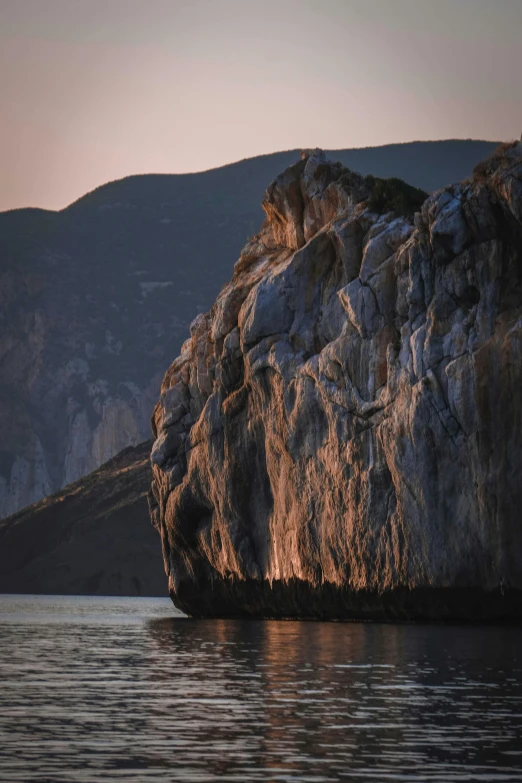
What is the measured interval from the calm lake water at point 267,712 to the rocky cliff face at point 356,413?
9.03 meters

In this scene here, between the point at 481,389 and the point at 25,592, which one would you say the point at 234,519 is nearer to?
the point at 481,389

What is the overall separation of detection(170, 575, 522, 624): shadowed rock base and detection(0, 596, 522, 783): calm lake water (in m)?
7.68

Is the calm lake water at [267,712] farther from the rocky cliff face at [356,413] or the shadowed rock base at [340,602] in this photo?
the rocky cliff face at [356,413]

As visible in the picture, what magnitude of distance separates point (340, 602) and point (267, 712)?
39882 millimetres

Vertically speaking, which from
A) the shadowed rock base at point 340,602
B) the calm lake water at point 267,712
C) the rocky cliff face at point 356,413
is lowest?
the calm lake water at point 267,712

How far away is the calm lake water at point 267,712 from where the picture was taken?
19.7 metres

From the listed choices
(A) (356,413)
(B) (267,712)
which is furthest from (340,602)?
(B) (267,712)

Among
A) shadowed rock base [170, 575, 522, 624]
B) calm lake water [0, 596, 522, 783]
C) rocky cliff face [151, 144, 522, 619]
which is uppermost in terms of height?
rocky cliff face [151, 144, 522, 619]

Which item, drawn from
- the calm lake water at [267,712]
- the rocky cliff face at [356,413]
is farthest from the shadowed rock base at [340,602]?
the calm lake water at [267,712]

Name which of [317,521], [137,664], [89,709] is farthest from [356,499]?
[89,709]

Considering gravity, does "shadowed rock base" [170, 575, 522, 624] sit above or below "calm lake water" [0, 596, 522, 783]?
above

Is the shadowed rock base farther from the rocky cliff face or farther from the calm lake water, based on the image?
the calm lake water

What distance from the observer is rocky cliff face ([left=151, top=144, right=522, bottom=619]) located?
179 ft

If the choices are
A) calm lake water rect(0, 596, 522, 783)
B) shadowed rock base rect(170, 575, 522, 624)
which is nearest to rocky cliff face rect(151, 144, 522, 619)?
shadowed rock base rect(170, 575, 522, 624)
